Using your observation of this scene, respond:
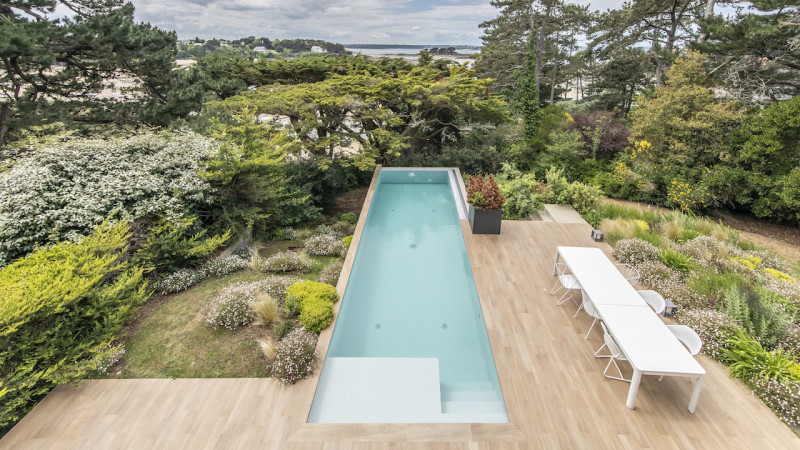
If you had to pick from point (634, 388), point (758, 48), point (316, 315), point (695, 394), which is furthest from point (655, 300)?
point (758, 48)

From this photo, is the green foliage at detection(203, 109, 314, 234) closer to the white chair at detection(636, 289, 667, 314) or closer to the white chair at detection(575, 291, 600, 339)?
the white chair at detection(575, 291, 600, 339)

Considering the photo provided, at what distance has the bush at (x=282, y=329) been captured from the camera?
4.64m

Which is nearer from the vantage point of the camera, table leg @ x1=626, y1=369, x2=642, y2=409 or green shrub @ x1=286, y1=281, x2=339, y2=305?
table leg @ x1=626, y1=369, x2=642, y2=409

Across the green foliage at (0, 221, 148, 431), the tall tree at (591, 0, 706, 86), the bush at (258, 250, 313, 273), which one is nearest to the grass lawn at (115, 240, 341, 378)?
the green foliage at (0, 221, 148, 431)

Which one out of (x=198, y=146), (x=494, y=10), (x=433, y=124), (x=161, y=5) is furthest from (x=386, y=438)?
(x=494, y=10)

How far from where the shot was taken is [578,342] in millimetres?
4227

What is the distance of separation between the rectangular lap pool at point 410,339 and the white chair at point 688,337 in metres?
1.88

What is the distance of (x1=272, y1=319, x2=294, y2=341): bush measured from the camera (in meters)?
4.64

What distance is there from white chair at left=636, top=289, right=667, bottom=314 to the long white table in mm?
285

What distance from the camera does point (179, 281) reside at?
20.3ft

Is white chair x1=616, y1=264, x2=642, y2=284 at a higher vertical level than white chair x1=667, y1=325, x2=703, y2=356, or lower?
lower

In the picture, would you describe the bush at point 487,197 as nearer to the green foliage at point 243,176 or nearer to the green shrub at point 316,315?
the green shrub at point 316,315

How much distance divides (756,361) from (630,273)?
182cm

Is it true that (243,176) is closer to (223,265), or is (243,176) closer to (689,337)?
(223,265)
